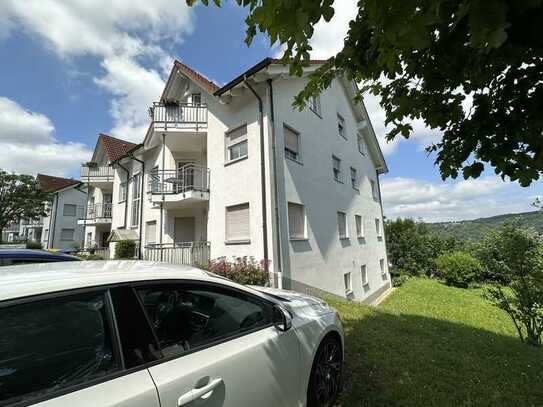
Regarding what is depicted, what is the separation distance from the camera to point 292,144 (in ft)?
36.3

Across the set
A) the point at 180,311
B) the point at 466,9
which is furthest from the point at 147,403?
the point at 466,9

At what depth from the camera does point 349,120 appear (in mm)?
17875

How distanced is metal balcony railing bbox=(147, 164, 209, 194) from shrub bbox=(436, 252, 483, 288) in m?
18.9

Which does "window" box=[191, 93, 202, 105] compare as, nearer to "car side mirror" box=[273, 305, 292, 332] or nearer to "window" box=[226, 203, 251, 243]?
"window" box=[226, 203, 251, 243]

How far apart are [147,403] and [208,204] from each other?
10.6 meters

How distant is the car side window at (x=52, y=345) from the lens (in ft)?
4.02

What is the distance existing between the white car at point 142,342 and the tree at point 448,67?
1.95m

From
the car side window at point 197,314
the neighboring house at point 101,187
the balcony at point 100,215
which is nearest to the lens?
the car side window at point 197,314

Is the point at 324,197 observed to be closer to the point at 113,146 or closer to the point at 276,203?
the point at 276,203

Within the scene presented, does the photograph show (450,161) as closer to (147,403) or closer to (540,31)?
(540,31)

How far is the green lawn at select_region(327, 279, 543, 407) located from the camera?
3.18 meters

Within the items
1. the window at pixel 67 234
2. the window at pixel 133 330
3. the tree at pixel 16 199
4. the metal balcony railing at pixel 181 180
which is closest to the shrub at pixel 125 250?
the metal balcony railing at pixel 181 180

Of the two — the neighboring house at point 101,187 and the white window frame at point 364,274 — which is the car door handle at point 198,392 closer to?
the white window frame at point 364,274

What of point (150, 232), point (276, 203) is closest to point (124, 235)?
point (150, 232)
